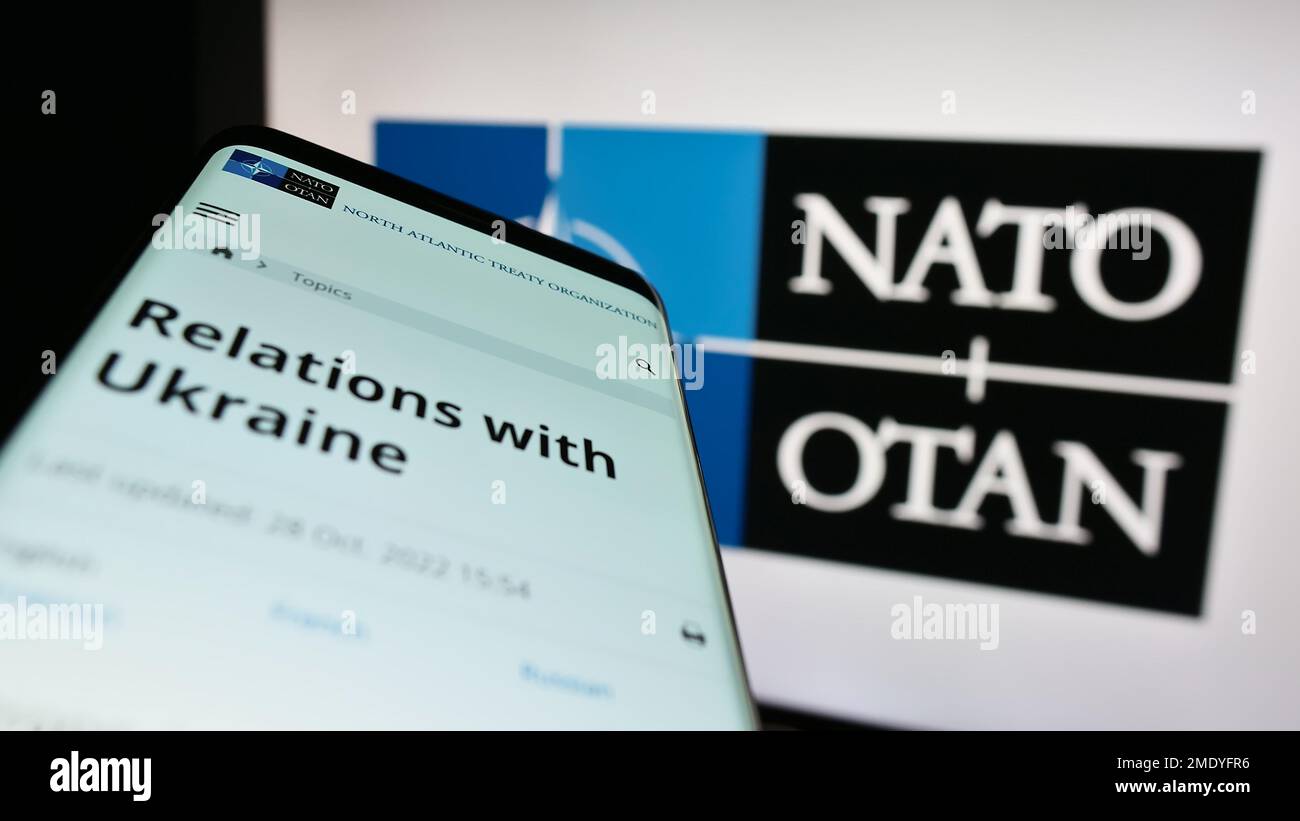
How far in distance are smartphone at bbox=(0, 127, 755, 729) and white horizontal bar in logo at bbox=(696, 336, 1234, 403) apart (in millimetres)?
739

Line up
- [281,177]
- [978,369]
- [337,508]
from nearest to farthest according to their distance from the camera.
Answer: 1. [337,508]
2. [281,177]
3. [978,369]

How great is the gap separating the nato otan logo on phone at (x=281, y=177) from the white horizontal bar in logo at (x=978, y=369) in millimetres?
771

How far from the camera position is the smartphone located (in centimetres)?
22

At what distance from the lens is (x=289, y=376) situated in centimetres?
→ 31

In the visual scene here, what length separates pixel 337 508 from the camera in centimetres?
27

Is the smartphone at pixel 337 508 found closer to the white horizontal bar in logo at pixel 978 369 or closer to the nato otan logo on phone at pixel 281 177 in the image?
the nato otan logo on phone at pixel 281 177

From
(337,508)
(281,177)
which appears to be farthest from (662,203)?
(337,508)

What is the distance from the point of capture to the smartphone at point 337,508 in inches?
8.7

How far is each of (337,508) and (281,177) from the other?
0.23 meters

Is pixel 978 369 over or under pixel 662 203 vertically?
under

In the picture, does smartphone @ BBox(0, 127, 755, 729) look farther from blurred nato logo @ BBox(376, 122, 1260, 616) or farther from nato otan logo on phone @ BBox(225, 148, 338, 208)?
blurred nato logo @ BBox(376, 122, 1260, 616)

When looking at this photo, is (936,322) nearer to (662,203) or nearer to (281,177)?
(662,203)
